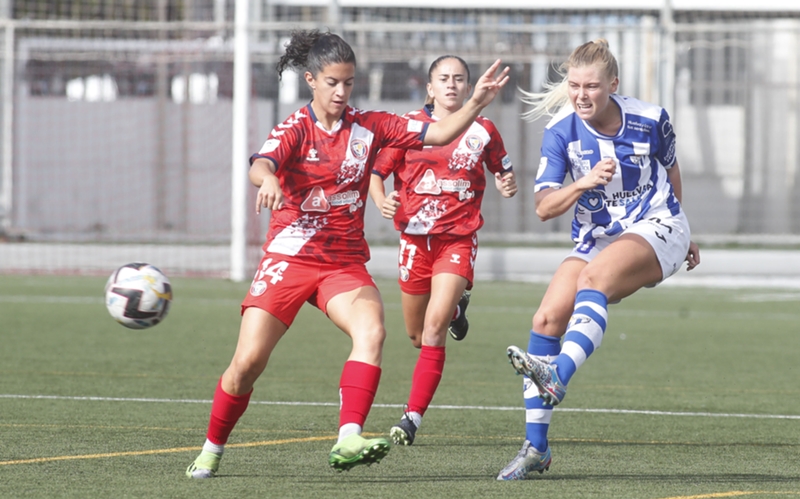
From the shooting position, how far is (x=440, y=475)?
4688mm

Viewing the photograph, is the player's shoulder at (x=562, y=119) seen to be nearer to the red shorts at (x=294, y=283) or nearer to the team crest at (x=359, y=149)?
the team crest at (x=359, y=149)

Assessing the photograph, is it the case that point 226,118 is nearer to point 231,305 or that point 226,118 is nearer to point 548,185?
point 231,305

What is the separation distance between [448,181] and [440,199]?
11 centimetres

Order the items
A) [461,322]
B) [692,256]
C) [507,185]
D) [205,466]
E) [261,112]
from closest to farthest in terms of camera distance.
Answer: [205,466] < [692,256] < [507,185] < [461,322] < [261,112]

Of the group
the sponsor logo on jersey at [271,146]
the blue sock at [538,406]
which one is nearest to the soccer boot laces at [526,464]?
the blue sock at [538,406]

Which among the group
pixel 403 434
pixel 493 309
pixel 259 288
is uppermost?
pixel 259 288

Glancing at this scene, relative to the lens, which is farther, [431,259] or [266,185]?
[431,259]

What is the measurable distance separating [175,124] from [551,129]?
51.5 ft

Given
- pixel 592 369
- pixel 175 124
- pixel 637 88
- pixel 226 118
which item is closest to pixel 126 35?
A: pixel 175 124

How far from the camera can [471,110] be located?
4645mm

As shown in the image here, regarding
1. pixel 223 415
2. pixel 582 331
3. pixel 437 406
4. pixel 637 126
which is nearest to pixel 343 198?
pixel 223 415

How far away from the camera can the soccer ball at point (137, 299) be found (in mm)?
5785

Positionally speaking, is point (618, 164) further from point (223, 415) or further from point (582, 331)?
point (223, 415)

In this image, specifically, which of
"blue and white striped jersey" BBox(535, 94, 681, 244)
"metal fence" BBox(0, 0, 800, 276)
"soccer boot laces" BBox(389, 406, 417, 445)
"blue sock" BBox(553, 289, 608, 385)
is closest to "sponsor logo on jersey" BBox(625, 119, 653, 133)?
"blue and white striped jersey" BBox(535, 94, 681, 244)
